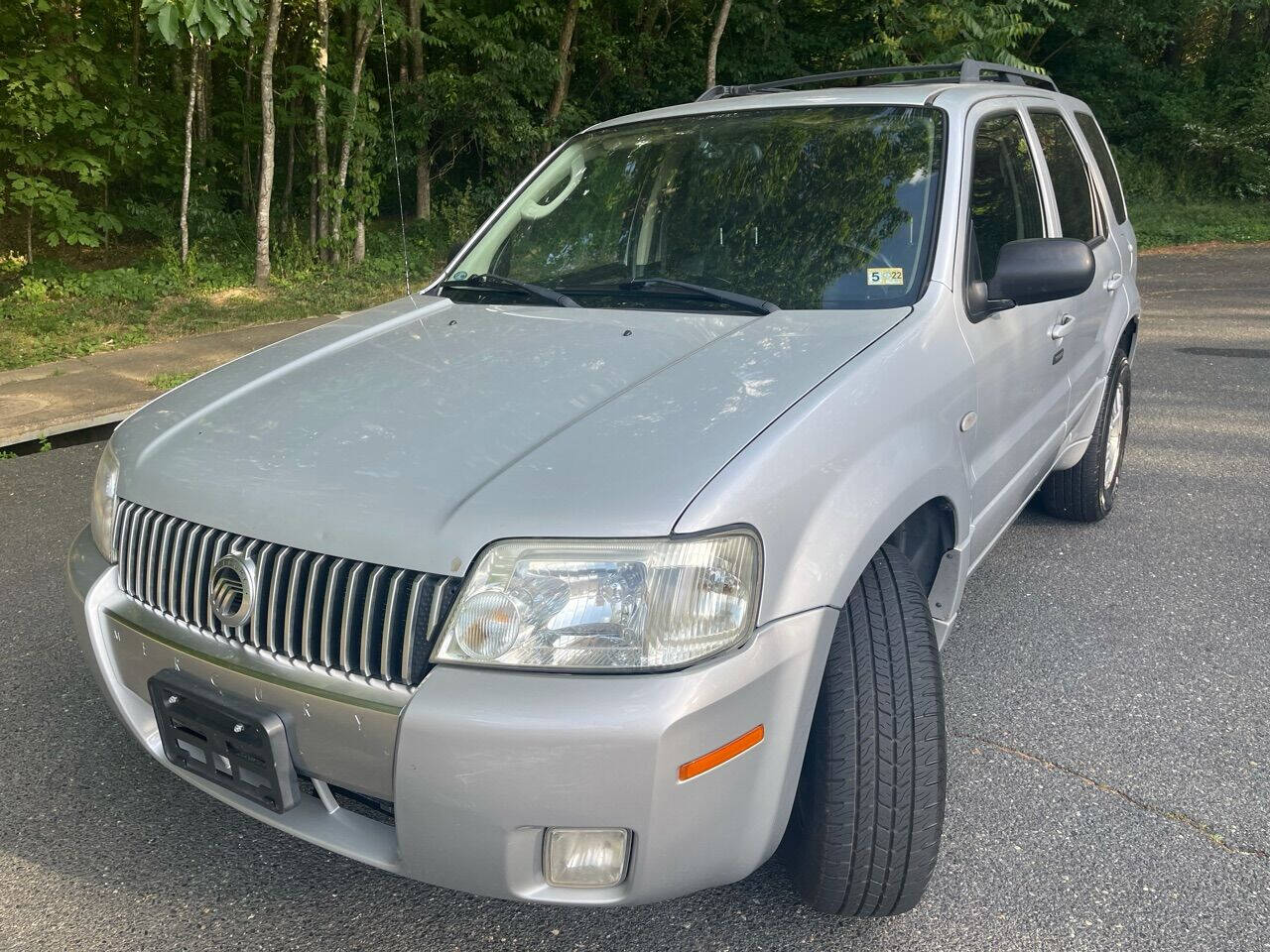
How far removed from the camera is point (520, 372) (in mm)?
2445

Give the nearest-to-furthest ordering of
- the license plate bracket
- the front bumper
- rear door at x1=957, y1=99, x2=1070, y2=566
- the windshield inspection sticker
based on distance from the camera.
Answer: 1. the front bumper
2. the license plate bracket
3. the windshield inspection sticker
4. rear door at x1=957, y1=99, x2=1070, y2=566

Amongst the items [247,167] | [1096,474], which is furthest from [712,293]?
[247,167]

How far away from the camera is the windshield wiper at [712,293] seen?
270cm

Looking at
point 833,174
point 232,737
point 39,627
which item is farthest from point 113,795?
point 833,174

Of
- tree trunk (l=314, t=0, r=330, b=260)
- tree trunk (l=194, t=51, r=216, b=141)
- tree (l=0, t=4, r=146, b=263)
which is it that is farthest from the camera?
tree trunk (l=194, t=51, r=216, b=141)

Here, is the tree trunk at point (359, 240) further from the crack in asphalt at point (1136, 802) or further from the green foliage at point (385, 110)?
the crack in asphalt at point (1136, 802)

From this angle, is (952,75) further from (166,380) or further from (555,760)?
(166,380)

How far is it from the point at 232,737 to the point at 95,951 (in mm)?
598

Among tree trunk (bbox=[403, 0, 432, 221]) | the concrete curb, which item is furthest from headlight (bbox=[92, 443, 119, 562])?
tree trunk (bbox=[403, 0, 432, 221])

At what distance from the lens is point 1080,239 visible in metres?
4.03

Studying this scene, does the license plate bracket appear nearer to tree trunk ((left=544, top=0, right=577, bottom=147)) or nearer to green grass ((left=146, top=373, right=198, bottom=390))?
green grass ((left=146, top=373, right=198, bottom=390))

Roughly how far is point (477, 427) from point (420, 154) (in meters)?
14.4

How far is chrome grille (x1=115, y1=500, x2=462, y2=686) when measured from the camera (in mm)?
1855

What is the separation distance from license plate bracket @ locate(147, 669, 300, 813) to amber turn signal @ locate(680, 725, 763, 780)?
738 millimetres
